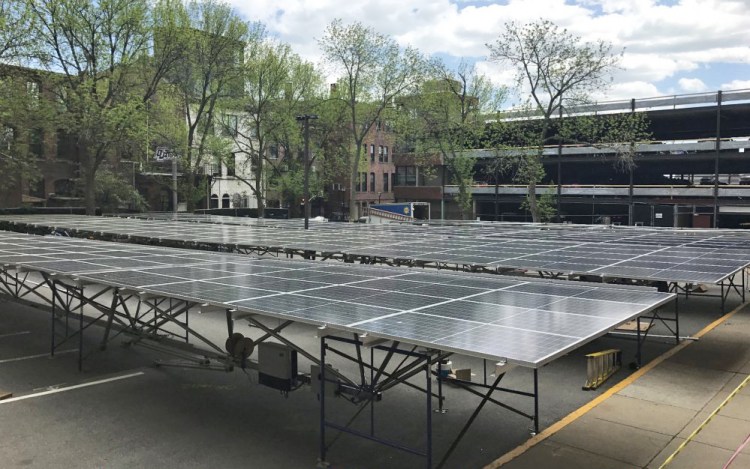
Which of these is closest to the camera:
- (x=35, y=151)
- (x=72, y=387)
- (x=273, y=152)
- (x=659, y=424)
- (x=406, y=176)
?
(x=659, y=424)

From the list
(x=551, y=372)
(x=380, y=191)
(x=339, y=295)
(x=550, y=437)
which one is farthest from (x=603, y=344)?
(x=380, y=191)

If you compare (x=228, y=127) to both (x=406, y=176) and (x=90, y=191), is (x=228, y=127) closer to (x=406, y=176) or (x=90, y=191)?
(x=90, y=191)

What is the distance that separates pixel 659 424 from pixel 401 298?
574 cm

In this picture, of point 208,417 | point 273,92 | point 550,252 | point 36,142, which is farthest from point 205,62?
point 208,417

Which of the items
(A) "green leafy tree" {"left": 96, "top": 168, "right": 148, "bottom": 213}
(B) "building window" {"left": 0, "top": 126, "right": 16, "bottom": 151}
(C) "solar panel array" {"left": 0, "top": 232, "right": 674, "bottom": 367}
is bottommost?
(C) "solar panel array" {"left": 0, "top": 232, "right": 674, "bottom": 367}

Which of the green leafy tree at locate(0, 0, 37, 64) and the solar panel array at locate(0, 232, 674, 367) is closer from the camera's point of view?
the solar panel array at locate(0, 232, 674, 367)

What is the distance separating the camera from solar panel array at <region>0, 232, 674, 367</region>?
27.1 ft

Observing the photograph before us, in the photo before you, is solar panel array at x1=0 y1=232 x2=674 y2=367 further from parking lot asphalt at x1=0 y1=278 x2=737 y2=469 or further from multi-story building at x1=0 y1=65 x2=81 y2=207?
multi-story building at x1=0 y1=65 x2=81 y2=207

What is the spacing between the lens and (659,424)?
1172cm

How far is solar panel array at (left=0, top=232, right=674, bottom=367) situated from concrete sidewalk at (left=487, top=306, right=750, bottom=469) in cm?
249

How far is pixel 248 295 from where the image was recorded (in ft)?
37.6

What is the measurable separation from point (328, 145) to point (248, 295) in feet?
215

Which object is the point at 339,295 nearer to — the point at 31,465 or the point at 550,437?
the point at 550,437

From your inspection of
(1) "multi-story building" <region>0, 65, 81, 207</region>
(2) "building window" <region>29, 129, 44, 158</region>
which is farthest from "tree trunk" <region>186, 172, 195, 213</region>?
(2) "building window" <region>29, 129, 44, 158</region>
